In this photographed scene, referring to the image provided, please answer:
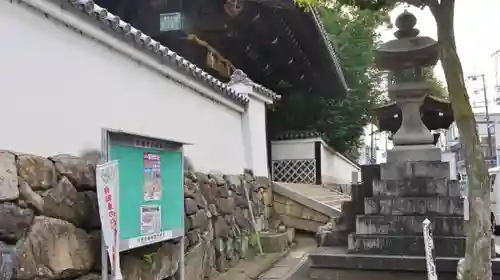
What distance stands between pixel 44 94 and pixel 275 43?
9.53 meters

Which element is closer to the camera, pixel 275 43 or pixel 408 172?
pixel 408 172

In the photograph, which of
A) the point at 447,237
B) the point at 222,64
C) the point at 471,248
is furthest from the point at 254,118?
the point at 471,248

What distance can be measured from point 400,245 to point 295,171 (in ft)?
31.2

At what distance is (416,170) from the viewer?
8.07 metres

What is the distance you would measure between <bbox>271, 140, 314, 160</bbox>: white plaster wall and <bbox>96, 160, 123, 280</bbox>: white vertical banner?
12.9 m

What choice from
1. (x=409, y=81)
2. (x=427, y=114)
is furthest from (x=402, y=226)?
(x=427, y=114)

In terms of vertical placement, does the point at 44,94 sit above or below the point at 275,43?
below

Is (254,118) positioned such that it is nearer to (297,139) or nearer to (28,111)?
(297,139)

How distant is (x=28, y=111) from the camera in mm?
4113

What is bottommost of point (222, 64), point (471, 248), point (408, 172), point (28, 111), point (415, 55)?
point (471, 248)

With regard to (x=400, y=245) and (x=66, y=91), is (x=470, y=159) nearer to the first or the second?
(x=400, y=245)

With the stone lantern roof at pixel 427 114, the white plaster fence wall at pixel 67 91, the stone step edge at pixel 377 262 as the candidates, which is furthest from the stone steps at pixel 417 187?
the white plaster fence wall at pixel 67 91

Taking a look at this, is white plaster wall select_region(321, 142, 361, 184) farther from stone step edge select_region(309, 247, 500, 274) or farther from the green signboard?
stone step edge select_region(309, 247, 500, 274)

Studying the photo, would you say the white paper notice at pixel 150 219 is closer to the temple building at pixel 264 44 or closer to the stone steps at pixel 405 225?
the stone steps at pixel 405 225
